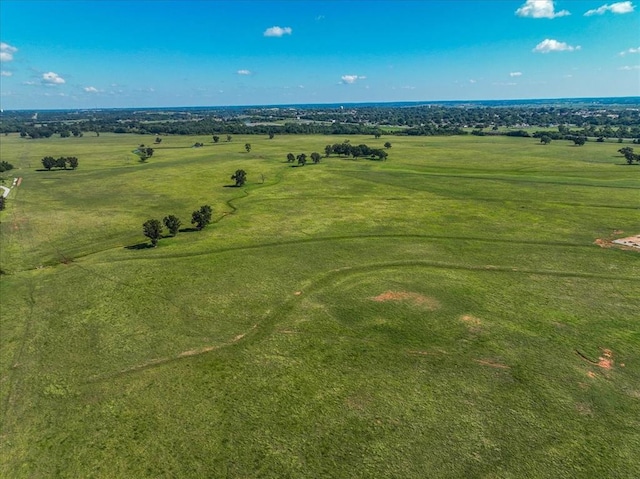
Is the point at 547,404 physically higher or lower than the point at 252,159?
lower

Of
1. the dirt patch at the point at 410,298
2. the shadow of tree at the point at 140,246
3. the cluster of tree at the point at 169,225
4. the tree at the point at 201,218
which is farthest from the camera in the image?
the tree at the point at 201,218

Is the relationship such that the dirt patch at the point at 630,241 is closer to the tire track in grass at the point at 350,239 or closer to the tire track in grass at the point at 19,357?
the tire track in grass at the point at 350,239

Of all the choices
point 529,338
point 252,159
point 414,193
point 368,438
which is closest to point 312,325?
point 368,438

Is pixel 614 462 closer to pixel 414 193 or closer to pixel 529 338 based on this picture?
pixel 529 338

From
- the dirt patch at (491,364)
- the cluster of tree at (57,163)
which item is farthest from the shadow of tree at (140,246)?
the cluster of tree at (57,163)

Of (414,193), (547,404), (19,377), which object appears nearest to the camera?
(547,404)

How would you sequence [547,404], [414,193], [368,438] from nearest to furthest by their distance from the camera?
[368,438] < [547,404] < [414,193]

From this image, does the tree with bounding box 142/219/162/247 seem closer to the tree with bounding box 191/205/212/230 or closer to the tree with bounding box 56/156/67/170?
the tree with bounding box 191/205/212/230
